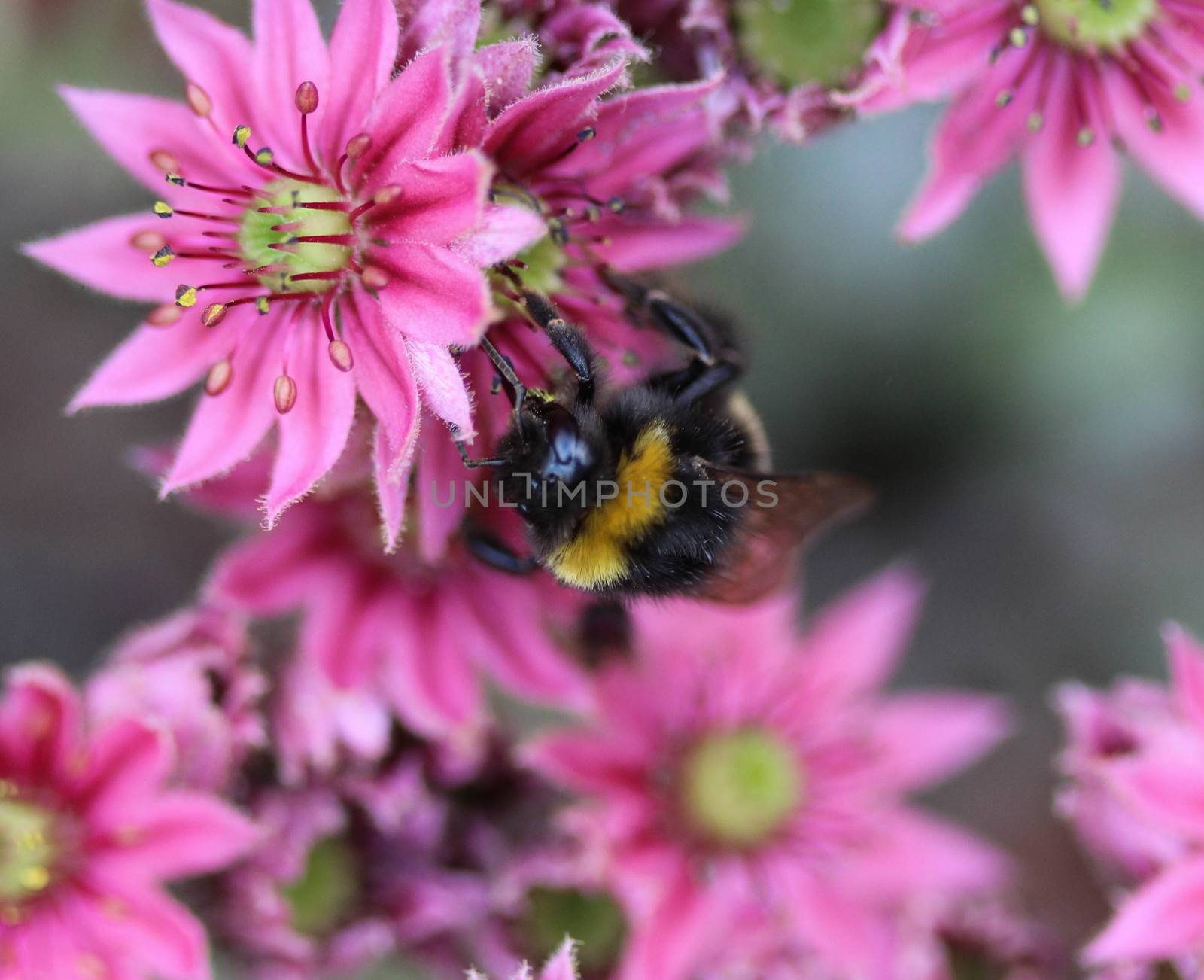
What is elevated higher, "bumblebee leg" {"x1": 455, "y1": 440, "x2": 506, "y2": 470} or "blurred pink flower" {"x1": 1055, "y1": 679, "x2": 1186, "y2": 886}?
"bumblebee leg" {"x1": 455, "y1": 440, "x2": 506, "y2": 470}

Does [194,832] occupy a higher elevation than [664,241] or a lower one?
lower

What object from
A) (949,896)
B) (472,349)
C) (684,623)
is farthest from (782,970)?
(472,349)

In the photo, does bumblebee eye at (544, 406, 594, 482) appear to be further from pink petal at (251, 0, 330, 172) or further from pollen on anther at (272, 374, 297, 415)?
pink petal at (251, 0, 330, 172)

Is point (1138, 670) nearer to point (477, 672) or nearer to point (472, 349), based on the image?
point (477, 672)

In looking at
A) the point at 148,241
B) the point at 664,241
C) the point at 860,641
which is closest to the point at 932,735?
the point at 860,641

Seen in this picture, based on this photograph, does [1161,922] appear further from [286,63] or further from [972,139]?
[286,63]

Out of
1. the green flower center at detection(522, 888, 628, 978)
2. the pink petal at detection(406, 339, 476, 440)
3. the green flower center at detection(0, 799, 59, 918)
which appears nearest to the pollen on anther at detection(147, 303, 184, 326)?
the pink petal at detection(406, 339, 476, 440)

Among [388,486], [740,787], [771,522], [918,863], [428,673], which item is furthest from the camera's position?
[918,863]

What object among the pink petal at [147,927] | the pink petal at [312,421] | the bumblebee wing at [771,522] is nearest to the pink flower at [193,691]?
the pink petal at [147,927]
